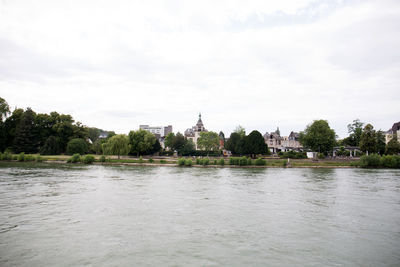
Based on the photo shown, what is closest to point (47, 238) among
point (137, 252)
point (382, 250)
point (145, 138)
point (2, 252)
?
point (2, 252)

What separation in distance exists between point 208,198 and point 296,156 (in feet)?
190

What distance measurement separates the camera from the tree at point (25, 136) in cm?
7738

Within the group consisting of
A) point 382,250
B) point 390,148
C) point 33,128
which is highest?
point 33,128

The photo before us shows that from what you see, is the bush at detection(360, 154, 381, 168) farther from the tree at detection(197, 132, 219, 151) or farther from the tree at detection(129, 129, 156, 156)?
the tree at detection(197, 132, 219, 151)

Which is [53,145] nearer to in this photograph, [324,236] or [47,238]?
[47,238]

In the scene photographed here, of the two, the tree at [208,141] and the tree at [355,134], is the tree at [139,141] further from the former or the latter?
the tree at [355,134]

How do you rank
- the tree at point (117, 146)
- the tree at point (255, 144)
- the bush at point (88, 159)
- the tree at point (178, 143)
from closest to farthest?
the bush at point (88, 159), the tree at point (117, 146), the tree at point (255, 144), the tree at point (178, 143)

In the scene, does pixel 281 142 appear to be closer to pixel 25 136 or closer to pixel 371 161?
pixel 371 161

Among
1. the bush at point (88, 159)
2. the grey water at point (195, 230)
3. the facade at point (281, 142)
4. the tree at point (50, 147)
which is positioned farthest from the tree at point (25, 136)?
the facade at point (281, 142)

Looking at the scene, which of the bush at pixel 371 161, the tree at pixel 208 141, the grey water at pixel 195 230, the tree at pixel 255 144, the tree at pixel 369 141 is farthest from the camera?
the tree at pixel 208 141

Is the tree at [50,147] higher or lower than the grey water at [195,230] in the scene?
higher

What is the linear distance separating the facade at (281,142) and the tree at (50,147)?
8468 centimetres

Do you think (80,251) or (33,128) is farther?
(33,128)

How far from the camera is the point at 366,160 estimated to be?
58.6m
